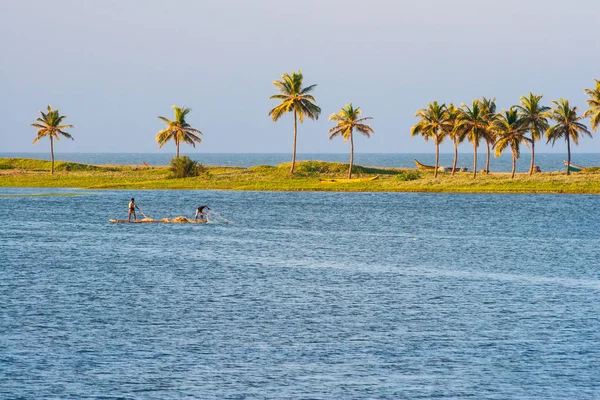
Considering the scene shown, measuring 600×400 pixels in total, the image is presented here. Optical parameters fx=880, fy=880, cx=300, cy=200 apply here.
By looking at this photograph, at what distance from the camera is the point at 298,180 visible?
146875 mm

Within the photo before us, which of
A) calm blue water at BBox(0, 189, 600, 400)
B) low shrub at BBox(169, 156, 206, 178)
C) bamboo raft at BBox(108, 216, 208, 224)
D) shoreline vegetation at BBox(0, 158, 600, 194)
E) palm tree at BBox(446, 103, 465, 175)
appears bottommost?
calm blue water at BBox(0, 189, 600, 400)

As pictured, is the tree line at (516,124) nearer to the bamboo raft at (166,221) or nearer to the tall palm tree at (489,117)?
the tall palm tree at (489,117)

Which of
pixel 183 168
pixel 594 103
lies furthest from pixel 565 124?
pixel 183 168

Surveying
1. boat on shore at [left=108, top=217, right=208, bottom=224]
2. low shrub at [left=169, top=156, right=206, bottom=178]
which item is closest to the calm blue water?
boat on shore at [left=108, top=217, right=208, bottom=224]

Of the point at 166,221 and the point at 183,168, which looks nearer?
the point at 166,221

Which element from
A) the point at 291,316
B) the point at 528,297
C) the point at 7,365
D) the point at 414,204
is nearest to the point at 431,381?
the point at 291,316

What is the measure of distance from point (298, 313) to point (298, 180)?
10702 centimetres

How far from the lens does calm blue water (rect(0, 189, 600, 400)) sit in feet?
94.7

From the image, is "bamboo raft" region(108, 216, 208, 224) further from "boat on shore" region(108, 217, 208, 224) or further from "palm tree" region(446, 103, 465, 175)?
"palm tree" region(446, 103, 465, 175)

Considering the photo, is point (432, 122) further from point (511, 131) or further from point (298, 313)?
point (298, 313)

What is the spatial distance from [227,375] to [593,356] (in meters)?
13.3

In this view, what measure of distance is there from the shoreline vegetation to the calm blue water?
157ft

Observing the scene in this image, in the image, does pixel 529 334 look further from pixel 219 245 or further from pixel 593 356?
pixel 219 245

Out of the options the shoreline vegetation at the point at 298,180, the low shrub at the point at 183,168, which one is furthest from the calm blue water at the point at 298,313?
the low shrub at the point at 183,168
